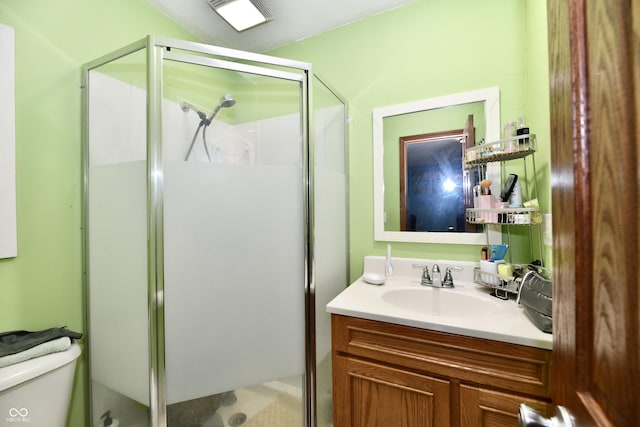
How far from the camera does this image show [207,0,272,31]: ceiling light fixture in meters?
1.42

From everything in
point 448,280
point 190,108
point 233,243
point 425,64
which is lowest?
point 448,280

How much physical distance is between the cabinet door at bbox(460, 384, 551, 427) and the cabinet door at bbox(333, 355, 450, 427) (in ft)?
0.18

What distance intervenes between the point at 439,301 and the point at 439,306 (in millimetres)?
23

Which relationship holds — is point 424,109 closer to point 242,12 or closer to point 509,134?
point 509,134

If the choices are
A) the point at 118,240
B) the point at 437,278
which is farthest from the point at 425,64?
the point at 118,240

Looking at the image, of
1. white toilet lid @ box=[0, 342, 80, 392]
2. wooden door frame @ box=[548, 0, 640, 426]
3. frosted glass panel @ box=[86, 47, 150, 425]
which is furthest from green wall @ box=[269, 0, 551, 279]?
white toilet lid @ box=[0, 342, 80, 392]

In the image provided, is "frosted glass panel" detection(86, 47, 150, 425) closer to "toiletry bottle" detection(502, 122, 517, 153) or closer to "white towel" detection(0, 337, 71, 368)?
"white towel" detection(0, 337, 71, 368)

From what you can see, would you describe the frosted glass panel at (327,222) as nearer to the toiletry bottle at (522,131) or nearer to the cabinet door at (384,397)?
the cabinet door at (384,397)

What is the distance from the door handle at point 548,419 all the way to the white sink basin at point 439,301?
29.2 inches

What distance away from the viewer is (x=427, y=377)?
2.93 ft

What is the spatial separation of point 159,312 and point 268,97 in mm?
1082

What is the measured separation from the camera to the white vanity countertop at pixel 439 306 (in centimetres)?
82

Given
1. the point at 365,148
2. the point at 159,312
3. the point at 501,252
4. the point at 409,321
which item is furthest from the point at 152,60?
the point at 501,252

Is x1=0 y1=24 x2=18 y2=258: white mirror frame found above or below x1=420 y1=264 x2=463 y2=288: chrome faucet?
above
